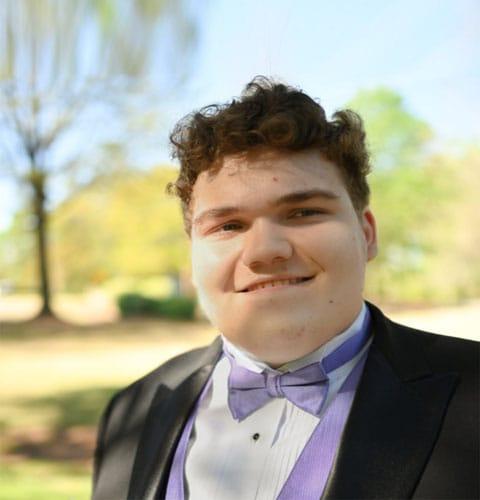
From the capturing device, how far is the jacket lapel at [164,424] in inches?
41.5

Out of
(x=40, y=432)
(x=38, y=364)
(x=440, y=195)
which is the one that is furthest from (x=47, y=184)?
(x=440, y=195)

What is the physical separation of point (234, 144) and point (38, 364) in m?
6.55

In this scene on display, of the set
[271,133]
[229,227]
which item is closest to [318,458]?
[229,227]

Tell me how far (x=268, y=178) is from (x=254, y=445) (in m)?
0.44

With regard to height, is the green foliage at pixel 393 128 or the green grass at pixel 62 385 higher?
the green foliage at pixel 393 128

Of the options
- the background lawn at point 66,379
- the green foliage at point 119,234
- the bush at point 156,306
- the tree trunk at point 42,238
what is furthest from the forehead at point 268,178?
the bush at point 156,306

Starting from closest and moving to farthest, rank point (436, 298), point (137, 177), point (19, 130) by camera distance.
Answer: point (436, 298) < point (19, 130) < point (137, 177)

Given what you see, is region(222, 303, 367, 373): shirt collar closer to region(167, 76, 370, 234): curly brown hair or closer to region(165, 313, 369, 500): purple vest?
region(165, 313, 369, 500): purple vest

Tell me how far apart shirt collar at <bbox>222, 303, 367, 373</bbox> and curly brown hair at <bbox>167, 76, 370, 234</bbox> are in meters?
0.20

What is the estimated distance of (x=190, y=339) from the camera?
24.8 feet

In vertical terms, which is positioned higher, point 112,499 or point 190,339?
point 190,339

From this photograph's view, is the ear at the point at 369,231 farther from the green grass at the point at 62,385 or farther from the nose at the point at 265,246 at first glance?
the green grass at the point at 62,385

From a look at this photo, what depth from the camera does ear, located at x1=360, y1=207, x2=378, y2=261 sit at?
1062mm

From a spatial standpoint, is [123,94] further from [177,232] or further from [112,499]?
[112,499]
